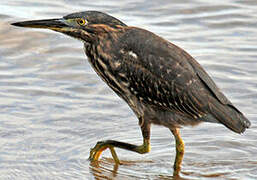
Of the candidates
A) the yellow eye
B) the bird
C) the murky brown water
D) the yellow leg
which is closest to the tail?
the bird

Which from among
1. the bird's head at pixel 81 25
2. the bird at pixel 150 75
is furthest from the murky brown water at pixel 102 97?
the bird's head at pixel 81 25

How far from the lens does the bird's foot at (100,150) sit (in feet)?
23.2

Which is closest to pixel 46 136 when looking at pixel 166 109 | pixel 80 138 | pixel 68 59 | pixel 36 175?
pixel 80 138

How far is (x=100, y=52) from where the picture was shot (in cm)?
681

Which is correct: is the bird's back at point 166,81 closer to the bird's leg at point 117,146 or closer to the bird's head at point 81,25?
the bird's head at point 81,25

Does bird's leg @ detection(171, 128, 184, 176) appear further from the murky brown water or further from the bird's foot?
the bird's foot

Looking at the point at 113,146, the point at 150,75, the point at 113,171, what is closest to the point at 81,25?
the point at 150,75

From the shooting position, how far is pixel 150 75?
6.71 meters

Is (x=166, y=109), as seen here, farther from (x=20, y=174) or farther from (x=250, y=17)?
(x=250, y=17)

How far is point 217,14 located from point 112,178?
5.43m

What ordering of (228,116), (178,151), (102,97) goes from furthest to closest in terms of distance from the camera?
1. (102,97)
2. (178,151)
3. (228,116)

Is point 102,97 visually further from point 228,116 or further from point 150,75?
point 228,116

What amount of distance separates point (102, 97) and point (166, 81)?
6.87 feet

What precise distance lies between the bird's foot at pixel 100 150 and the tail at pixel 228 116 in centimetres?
108
